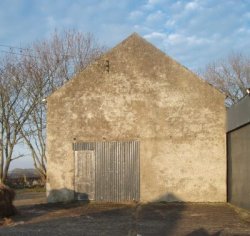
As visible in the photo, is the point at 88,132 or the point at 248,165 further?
the point at 88,132

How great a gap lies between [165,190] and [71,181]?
426 cm

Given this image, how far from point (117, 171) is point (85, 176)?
1467 millimetres

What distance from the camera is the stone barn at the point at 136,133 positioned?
69.1 ft

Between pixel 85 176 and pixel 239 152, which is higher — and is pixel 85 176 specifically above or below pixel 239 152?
below

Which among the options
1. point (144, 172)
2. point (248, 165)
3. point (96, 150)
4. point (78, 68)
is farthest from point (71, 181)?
point (78, 68)

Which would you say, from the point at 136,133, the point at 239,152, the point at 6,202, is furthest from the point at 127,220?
the point at 136,133

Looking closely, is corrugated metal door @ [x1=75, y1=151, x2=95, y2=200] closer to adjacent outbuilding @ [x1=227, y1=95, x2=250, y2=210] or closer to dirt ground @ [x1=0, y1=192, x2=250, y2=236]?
dirt ground @ [x1=0, y1=192, x2=250, y2=236]

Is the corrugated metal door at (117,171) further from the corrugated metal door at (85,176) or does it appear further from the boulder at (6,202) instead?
the boulder at (6,202)

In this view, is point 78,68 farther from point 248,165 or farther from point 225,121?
point 248,165

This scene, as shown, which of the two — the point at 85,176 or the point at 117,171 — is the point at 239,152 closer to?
the point at 117,171

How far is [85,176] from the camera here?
70.4 ft

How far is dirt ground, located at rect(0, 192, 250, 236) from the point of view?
1294cm

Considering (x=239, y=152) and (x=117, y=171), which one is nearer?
(x=239, y=152)

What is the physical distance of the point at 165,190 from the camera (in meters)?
21.1
